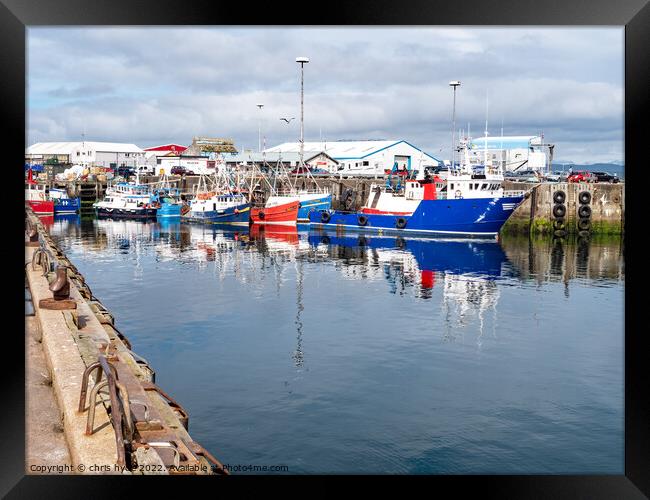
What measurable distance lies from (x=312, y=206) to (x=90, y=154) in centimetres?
5431

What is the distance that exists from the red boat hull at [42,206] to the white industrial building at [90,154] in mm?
32044

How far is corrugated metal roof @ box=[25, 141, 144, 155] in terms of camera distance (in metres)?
98.2

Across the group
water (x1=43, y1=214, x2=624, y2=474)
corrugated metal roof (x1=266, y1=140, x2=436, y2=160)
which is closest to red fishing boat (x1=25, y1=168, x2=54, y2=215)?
corrugated metal roof (x1=266, y1=140, x2=436, y2=160)

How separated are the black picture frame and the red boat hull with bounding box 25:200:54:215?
60.1 m

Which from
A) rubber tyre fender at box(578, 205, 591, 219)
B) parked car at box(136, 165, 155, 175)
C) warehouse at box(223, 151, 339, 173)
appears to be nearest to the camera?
rubber tyre fender at box(578, 205, 591, 219)

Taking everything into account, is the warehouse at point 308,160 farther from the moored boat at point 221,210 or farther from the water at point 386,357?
the water at point 386,357

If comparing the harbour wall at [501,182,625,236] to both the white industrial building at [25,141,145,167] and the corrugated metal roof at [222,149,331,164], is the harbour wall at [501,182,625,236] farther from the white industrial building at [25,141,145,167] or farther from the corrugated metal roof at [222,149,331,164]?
the white industrial building at [25,141,145,167]

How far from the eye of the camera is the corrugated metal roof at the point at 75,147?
98188 mm

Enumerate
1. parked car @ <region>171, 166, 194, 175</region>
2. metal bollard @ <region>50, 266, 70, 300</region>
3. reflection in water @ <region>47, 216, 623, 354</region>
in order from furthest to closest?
parked car @ <region>171, 166, 194, 175</region>
reflection in water @ <region>47, 216, 623, 354</region>
metal bollard @ <region>50, 266, 70, 300</region>

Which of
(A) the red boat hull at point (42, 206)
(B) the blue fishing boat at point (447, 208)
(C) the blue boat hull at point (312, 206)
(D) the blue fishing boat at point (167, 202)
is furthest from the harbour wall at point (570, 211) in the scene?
(A) the red boat hull at point (42, 206)

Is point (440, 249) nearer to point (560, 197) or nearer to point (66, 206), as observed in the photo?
point (560, 197)

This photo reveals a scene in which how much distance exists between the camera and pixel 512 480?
4.81 metres

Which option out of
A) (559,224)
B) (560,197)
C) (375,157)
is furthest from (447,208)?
(375,157)
